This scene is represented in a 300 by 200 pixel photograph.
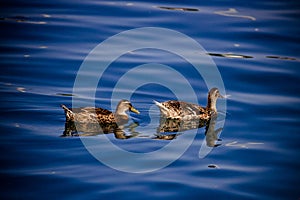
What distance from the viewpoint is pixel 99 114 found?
45.0 ft

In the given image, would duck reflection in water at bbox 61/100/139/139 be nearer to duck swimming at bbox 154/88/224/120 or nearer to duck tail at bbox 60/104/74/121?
duck tail at bbox 60/104/74/121

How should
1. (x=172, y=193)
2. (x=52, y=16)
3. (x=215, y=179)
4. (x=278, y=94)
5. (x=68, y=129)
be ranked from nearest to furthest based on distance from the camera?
(x=172, y=193) → (x=215, y=179) → (x=68, y=129) → (x=278, y=94) → (x=52, y=16)

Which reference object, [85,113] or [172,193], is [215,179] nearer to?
[172,193]

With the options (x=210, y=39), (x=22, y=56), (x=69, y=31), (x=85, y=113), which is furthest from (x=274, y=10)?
(x=85, y=113)

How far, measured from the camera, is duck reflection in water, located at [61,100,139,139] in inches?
527

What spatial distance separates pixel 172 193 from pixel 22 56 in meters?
9.29

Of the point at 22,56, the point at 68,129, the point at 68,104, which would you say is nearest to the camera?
the point at 68,129

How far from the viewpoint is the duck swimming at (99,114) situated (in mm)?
13570

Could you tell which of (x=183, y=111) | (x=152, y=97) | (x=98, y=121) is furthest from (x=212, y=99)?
(x=98, y=121)

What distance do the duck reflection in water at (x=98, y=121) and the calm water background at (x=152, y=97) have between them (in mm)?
296

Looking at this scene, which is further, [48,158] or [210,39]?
[210,39]

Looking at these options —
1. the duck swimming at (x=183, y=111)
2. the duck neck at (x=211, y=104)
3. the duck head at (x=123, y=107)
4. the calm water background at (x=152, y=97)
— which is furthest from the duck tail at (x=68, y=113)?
the duck neck at (x=211, y=104)

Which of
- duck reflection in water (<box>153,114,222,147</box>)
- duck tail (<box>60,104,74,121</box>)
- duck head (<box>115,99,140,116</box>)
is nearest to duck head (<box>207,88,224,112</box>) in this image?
duck reflection in water (<box>153,114,222,147</box>)

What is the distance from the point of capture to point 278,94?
1612 cm
